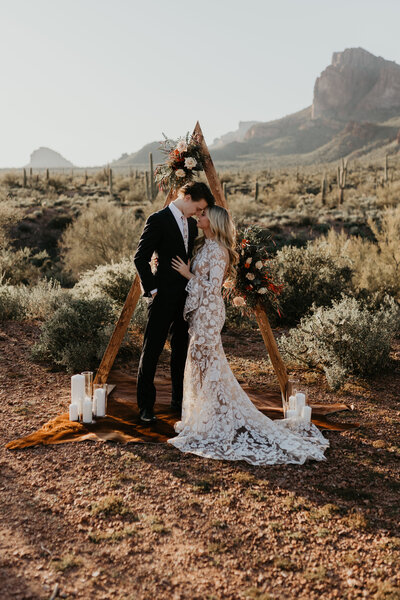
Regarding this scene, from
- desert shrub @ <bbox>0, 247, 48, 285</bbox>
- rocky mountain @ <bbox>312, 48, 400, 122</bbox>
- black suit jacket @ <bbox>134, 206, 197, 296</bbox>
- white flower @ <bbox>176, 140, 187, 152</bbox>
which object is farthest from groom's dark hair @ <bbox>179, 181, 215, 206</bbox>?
rocky mountain @ <bbox>312, 48, 400, 122</bbox>

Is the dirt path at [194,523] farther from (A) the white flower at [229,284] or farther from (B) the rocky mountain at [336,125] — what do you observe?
(B) the rocky mountain at [336,125]

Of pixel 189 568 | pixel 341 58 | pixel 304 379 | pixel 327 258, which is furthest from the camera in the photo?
pixel 341 58

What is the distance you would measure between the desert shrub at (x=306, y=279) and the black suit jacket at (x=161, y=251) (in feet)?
16.5

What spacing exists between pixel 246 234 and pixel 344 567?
3267 millimetres

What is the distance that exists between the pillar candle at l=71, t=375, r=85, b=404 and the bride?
3.49 ft

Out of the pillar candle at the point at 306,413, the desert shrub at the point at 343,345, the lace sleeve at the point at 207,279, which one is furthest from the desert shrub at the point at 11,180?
the pillar candle at the point at 306,413

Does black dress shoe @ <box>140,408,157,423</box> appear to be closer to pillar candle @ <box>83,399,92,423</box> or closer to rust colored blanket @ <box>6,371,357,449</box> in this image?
rust colored blanket @ <box>6,371,357,449</box>

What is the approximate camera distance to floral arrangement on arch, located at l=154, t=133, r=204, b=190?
17.0ft

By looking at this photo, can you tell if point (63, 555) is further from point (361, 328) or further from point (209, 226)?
point (361, 328)

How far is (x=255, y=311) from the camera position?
17.7 feet

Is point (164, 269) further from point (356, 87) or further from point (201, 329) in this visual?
point (356, 87)

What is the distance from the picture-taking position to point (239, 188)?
35000 mm

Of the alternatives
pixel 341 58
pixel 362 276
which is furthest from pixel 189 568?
pixel 341 58

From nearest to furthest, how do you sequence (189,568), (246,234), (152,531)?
(189,568), (152,531), (246,234)
